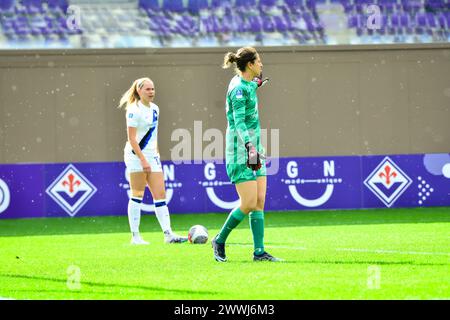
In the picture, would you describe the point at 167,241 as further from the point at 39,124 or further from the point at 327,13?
the point at 327,13

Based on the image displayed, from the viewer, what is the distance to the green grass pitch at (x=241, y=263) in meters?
8.75

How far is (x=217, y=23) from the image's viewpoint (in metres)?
21.6

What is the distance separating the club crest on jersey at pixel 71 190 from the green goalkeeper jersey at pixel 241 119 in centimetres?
947

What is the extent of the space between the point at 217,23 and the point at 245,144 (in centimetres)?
1127

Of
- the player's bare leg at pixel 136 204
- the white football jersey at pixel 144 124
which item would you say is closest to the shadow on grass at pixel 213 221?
the player's bare leg at pixel 136 204

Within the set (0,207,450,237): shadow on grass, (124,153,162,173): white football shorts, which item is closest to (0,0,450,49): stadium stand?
(0,207,450,237): shadow on grass

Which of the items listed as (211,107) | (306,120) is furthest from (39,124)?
(306,120)

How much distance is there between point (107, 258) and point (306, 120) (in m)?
10.1

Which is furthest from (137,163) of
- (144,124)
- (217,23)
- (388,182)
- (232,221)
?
(217,23)

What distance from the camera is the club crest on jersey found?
66.2ft

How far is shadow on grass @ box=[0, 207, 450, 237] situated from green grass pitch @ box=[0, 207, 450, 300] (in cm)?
3

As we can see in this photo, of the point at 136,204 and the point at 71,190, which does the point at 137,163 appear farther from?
the point at 71,190

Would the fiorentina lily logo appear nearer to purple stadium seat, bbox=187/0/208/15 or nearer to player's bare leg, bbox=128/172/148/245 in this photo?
purple stadium seat, bbox=187/0/208/15

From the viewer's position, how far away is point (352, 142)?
2166cm
